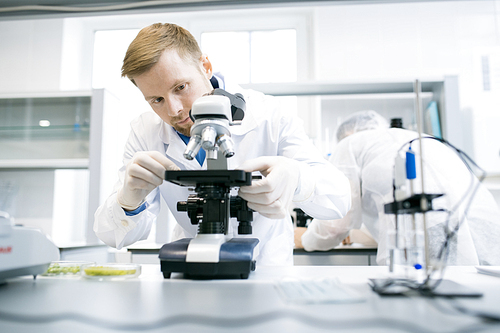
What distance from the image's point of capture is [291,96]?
232 centimetres

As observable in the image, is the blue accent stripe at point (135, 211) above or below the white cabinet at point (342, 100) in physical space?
below

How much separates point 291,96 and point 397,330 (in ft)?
6.68

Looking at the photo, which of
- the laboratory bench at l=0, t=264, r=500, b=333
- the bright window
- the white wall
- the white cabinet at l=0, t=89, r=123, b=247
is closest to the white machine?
the laboratory bench at l=0, t=264, r=500, b=333

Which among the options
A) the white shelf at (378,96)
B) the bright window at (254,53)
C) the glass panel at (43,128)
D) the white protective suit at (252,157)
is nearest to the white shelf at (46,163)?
the glass panel at (43,128)

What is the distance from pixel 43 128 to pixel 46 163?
369mm

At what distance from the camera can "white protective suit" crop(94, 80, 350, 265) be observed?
1067 millimetres

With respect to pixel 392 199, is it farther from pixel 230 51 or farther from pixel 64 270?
pixel 230 51

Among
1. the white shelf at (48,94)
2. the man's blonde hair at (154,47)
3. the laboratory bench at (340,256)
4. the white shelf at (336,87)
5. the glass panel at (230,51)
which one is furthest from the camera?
the glass panel at (230,51)

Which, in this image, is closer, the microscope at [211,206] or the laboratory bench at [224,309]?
the laboratory bench at [224,309]

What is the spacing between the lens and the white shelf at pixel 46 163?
2408mm

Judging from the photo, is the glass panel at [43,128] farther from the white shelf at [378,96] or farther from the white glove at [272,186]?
the white glove at [272,186]

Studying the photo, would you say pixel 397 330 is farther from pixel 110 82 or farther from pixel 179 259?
pixel 110 82

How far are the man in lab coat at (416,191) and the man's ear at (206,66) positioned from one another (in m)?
0.71

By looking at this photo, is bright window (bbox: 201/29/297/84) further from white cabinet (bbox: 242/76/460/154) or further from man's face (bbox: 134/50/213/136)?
man's face (bbox: 134/50/213/136)
